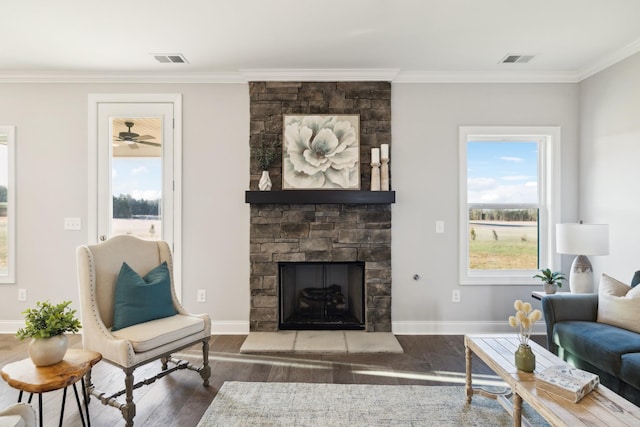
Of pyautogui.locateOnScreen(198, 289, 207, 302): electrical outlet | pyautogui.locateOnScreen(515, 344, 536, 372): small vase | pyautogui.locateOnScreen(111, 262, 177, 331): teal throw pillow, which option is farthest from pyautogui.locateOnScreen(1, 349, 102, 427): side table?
pyautogui.locateOnScreen(515, 344, 536, 372): small vase

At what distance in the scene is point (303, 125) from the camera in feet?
12.3

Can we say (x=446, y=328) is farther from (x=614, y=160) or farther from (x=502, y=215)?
(x=614, y=160)

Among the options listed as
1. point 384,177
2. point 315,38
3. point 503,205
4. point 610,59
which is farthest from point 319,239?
point 610,59

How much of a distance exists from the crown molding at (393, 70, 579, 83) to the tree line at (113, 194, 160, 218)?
283cm

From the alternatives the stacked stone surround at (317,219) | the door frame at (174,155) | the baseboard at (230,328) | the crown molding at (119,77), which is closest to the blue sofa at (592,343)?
the stacked stone surround at (317,219)

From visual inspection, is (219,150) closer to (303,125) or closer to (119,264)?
(303,125)

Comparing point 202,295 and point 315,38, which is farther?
point 202,295

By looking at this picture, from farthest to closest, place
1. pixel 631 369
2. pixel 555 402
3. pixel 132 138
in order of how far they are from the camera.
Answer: pixel 132 138 < pixel 631 369 < pixel 555 402

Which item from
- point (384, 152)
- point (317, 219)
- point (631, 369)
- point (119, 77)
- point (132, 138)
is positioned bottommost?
point (631, 369)

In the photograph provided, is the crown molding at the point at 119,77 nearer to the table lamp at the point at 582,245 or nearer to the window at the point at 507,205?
the window at the point at 507,205

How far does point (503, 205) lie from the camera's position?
3.93 metres

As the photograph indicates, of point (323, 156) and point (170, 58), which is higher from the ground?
point (170, 58)

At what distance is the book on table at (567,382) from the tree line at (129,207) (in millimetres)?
3488

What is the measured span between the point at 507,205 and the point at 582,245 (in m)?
0.95
